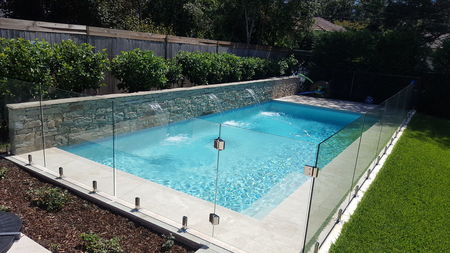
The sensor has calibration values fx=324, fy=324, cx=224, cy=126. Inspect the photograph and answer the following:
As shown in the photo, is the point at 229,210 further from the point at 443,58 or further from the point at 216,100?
the point at 443,58

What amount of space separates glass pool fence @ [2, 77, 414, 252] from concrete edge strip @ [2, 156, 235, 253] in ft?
0.31

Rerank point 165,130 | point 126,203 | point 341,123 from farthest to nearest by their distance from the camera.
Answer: point 341,123 < point 165,130 < point 126,203

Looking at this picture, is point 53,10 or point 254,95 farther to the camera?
point 53,10

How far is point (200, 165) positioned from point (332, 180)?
1771 millimetres

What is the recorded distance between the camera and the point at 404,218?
4.98 meters

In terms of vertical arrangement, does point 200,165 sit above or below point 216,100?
above

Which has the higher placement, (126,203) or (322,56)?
(322,56)

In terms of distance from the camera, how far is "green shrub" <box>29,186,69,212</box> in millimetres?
4430

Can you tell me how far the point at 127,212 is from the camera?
Result: 4387 mm

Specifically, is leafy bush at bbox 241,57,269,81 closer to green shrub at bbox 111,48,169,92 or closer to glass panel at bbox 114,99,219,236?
green shrub at bbox 111,48,169,92

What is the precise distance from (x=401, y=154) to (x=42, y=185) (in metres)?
8.12

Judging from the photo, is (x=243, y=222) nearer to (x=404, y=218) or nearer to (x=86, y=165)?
(x=404, y=218)

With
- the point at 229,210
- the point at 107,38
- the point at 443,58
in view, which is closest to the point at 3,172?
the point at 229,210

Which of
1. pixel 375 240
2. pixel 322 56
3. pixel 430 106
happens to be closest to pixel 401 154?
pixel 375 240
